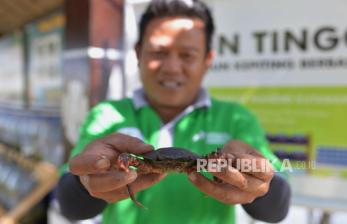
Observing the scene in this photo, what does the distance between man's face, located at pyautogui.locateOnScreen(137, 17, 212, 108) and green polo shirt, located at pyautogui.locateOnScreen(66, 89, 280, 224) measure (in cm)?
6

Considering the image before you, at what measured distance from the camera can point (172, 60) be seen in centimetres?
100

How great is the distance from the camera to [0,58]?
3.61 m

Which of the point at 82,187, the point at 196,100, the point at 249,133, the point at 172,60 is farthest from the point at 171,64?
the point at 82,187

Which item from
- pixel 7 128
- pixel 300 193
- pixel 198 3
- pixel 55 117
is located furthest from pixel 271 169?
pixel 7 128

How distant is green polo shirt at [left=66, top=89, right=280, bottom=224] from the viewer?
3.13 feet

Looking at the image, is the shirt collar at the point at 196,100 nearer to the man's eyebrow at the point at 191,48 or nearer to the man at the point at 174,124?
the man at the point at 174,124

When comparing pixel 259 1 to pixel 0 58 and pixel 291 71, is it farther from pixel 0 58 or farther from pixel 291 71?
pixel 0 58

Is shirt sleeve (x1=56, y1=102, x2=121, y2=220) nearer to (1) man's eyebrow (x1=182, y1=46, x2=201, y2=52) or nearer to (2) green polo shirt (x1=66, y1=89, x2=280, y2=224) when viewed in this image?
(2) green polo shirt (x1=66, y1=89, x2=280, y2=224)

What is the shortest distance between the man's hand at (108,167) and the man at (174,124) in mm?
158

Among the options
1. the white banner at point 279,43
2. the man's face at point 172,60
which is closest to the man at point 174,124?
the man's face at point 172,60

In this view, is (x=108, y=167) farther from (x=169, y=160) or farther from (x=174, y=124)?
(x=174, y=124)

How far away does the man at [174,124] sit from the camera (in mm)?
922

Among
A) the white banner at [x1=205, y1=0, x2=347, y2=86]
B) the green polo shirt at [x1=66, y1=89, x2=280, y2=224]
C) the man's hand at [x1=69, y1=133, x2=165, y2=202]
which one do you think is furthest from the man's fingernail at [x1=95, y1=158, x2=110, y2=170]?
the white banner at [x1=205, y1=0, x2=347, y2=86]

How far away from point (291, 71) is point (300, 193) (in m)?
0.55
